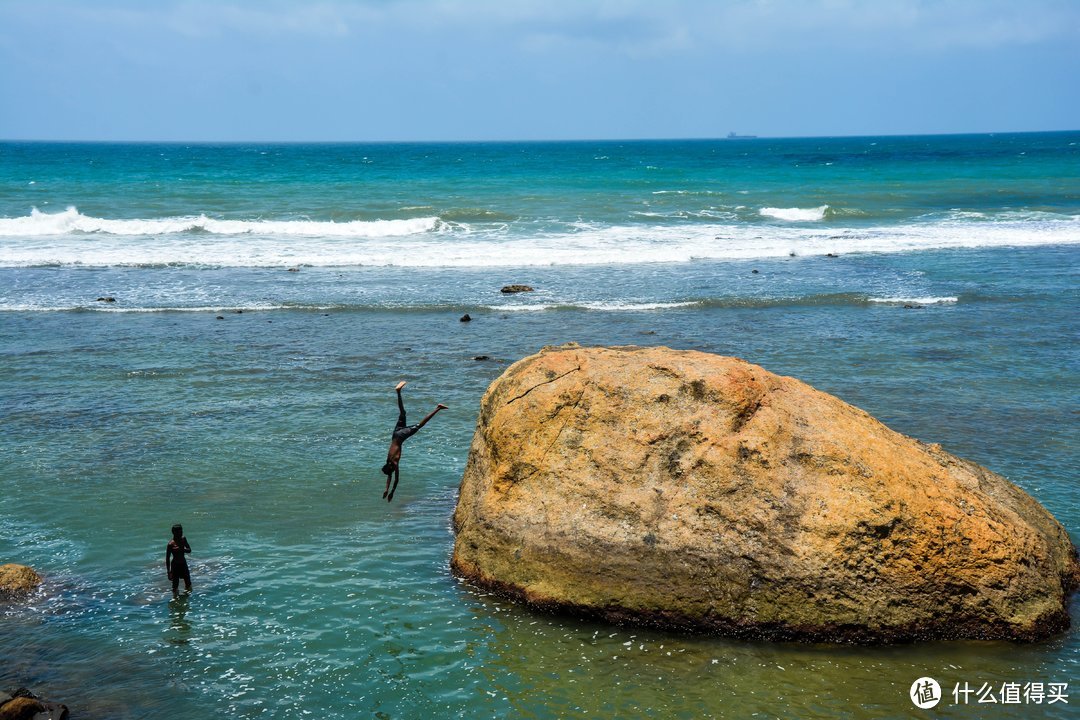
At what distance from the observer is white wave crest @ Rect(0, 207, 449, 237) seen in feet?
146

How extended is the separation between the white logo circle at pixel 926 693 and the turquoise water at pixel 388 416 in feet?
0.32

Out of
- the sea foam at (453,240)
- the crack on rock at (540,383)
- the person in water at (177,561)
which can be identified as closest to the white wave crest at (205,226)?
the sea foam at (453,240)

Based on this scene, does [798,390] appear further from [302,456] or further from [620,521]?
[302,456]

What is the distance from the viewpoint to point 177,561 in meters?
9.95

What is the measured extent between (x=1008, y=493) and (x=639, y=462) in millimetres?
3846

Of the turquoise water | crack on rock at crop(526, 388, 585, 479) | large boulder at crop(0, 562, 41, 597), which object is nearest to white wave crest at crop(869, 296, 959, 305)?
the turquoise water

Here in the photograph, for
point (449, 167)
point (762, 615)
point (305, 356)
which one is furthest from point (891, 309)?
point (449, 167)

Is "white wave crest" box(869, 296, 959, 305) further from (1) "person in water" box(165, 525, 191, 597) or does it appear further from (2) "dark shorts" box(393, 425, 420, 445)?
(1) "person in water" box(165, 525, 191, 597)

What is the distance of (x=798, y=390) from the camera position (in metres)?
10.1

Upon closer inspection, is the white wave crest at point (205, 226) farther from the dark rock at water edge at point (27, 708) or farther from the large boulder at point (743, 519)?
the dark rock at water edge at point (27, 708)

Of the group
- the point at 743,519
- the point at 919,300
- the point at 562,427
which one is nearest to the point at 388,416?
the point at 562,427

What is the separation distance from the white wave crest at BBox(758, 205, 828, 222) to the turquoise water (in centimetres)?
458

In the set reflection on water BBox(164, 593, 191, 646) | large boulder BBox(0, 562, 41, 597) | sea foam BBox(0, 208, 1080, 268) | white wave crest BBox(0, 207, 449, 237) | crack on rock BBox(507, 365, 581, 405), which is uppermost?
white wave crest BBox(0, 207, 449, 237)

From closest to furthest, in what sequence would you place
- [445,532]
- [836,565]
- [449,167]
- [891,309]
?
[836,565], [445,532], [891,309], [449,167]
